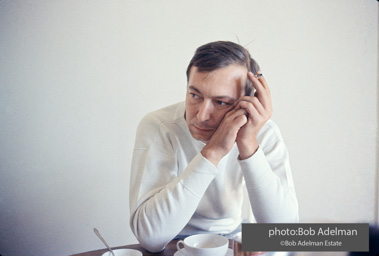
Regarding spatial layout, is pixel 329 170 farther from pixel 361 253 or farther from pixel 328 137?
pixel 361 253

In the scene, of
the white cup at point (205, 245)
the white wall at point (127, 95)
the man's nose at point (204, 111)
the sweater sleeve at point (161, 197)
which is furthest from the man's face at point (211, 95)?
the white wall at point (127, 95)

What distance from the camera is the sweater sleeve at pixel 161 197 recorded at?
0.76 metres

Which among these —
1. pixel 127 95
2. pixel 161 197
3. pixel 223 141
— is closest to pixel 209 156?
pixel 223 141

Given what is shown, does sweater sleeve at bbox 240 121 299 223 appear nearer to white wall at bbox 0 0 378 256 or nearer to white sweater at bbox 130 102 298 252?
white sweater at bbox 130 102 298 252

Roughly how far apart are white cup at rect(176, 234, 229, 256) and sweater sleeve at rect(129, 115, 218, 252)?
110mm

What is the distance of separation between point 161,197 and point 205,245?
0.60ft

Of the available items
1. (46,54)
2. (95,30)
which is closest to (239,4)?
(95,30)

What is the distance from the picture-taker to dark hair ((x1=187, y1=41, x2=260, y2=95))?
0.85m

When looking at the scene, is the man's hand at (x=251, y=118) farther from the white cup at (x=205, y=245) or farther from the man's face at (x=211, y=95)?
the white cup at (x=205, y=245)

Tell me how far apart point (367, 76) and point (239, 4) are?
26.1 inches

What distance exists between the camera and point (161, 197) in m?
0.79

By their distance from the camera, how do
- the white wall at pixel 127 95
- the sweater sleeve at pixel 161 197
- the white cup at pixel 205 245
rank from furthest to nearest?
the white wall at pixel 127 95 < the sweater sleeve at pixel 161 197 < the white cup at pixel 205 245

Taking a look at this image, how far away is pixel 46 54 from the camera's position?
1260mm

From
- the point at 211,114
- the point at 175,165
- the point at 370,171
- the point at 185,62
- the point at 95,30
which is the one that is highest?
the point at 95,30
